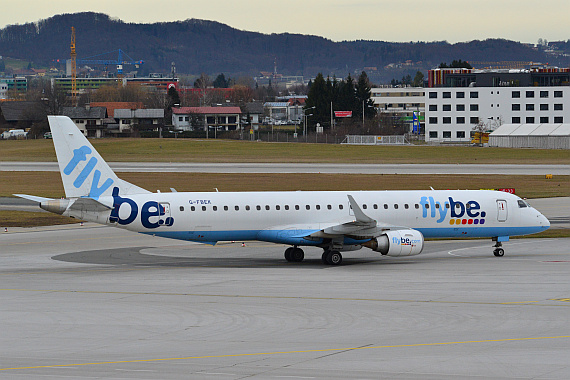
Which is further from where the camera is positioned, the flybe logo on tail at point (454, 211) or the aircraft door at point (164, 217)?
the flybe logo on tail at point (454, 211)

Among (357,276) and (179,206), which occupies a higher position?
(179,206)

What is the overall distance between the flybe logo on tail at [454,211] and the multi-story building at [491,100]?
469 ft

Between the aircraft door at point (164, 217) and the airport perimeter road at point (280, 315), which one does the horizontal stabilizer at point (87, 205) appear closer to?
the aircraft door at point (164, 217)

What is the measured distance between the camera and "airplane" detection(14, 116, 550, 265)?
1471 inches

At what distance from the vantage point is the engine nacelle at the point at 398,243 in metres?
37.3

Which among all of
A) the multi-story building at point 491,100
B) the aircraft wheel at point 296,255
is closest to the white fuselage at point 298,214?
the aircraft wheel at point 296,255

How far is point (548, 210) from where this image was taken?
60062 millimetres

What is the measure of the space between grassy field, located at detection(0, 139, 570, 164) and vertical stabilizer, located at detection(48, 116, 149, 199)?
7954 centimetres

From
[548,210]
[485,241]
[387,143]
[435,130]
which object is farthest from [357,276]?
[435,130]

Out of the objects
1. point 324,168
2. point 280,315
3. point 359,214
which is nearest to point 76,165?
point 359,214

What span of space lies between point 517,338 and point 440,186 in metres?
53.9

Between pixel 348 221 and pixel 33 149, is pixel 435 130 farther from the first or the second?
pixel 348 221

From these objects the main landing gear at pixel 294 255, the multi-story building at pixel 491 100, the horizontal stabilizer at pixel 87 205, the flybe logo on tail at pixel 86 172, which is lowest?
the main landing gear at pixel 294 255

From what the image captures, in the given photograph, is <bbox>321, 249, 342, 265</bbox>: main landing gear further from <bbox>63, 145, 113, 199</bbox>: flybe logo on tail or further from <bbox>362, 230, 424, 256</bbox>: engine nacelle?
<bbox>63, 145, 113, 199</bbox>: flybe logo on tail
